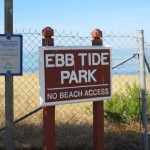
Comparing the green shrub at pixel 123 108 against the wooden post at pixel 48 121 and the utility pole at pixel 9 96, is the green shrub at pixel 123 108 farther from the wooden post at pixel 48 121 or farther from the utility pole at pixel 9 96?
the utility pole at pixel 9 96

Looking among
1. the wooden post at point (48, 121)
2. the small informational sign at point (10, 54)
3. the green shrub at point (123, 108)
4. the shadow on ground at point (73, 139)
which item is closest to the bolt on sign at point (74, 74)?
the wooden post at point (48, 121)

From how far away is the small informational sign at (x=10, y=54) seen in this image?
5578 millimetres

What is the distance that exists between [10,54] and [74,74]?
87 centimetres

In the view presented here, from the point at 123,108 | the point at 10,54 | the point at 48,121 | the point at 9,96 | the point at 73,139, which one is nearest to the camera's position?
the point at 10,54

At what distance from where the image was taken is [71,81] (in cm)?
603

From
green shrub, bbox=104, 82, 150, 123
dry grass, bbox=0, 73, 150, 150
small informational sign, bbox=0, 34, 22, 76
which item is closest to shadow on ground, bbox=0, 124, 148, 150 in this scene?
dry grass, bbox=0, 73, 150, 150

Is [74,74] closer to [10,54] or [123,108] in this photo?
[10,54]

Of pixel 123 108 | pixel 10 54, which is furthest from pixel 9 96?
pixel 123 108

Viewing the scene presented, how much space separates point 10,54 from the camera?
5.61 m

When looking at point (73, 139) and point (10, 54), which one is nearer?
point (10, 54)

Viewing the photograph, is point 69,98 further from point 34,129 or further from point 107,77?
point 34,129

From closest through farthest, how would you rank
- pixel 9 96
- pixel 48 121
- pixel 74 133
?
pixel 9 96
pixel 48 121
pixel 74 133

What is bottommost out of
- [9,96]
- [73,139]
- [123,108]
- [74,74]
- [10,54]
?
[73,139]

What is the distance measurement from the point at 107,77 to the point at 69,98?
651 mm
